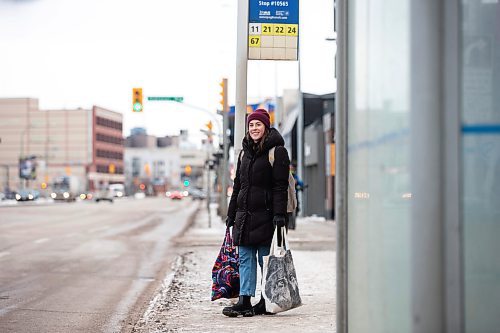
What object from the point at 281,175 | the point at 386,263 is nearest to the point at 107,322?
the point at 281,175

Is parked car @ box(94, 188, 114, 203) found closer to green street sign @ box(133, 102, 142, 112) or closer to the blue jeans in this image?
green street sign @ box(133, 102, 142, 112)

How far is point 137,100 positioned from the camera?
33031 millimetres

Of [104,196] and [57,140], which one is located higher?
[57,140]

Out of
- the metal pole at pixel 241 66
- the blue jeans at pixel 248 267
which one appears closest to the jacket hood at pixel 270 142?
the blue jeans at pixel 248 267

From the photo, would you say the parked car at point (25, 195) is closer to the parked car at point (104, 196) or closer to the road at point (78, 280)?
the parked car at point (104, 196)

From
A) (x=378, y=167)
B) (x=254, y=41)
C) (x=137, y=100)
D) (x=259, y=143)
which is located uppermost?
(x=137, y=100)

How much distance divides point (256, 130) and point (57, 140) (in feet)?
580

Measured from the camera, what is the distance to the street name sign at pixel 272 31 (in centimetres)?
1039

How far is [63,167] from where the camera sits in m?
179

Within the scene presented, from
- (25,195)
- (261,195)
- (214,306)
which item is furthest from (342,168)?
(25,195)

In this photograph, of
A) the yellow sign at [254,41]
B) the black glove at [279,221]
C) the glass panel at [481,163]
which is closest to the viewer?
the glass panel at [481,163]

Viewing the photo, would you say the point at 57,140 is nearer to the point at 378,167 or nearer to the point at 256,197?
the point at 256,197

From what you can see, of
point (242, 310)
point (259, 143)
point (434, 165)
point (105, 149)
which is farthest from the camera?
point (105, 149)

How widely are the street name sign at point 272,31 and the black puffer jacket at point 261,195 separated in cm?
263
